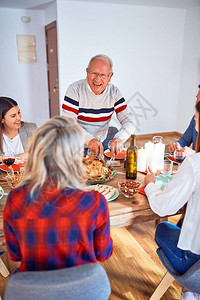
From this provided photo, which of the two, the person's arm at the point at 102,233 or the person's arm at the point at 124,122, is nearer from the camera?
the person's arm at the point at 102,233

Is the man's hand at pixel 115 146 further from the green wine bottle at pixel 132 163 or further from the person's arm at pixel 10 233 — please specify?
the person's arm at pixel 10 233

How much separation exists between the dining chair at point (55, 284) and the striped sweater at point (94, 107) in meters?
1.60

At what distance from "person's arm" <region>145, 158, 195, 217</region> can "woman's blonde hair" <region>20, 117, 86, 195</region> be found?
48cm

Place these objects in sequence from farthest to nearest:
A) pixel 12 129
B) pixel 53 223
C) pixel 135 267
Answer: pixel 12 129 < pixel 135 267 < pixel 53 223

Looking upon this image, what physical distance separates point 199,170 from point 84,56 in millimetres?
3801

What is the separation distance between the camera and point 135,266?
6.31ft

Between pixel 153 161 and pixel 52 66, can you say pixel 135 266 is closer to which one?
Result: pixel 153 161

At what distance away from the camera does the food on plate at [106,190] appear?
53.0 inches

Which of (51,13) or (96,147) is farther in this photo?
(51,13)

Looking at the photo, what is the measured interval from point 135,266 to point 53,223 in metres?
1.34

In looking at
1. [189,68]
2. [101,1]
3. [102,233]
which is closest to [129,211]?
[102,233]

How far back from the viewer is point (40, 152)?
0.83 metres

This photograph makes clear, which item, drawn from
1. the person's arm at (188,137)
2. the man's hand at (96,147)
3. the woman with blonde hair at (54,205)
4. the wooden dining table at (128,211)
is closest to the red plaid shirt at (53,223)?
the woman with blonde hair at (54,205)

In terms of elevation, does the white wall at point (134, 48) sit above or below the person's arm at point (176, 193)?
above
